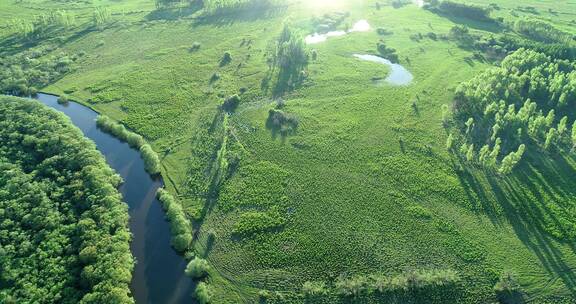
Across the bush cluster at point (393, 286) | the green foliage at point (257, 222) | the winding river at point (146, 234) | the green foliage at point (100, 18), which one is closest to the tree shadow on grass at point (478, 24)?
the bush cluster at point (393, 286)

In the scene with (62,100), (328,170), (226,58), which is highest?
(226,58)

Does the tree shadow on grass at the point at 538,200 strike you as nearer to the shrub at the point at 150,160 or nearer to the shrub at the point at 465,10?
the shrub at the point at 150,160

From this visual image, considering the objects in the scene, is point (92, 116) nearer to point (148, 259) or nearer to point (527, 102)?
point (148, 259)

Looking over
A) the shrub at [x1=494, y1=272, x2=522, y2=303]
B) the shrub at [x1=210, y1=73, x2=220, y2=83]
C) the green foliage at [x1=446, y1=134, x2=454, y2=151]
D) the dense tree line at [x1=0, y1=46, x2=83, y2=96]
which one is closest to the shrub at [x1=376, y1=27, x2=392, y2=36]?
the shrub at [x1=210, y1=73, x2=220, y2=83]

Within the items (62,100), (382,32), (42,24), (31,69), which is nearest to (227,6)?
(382,32)

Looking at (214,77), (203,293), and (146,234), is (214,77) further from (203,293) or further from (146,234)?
(203,293)
